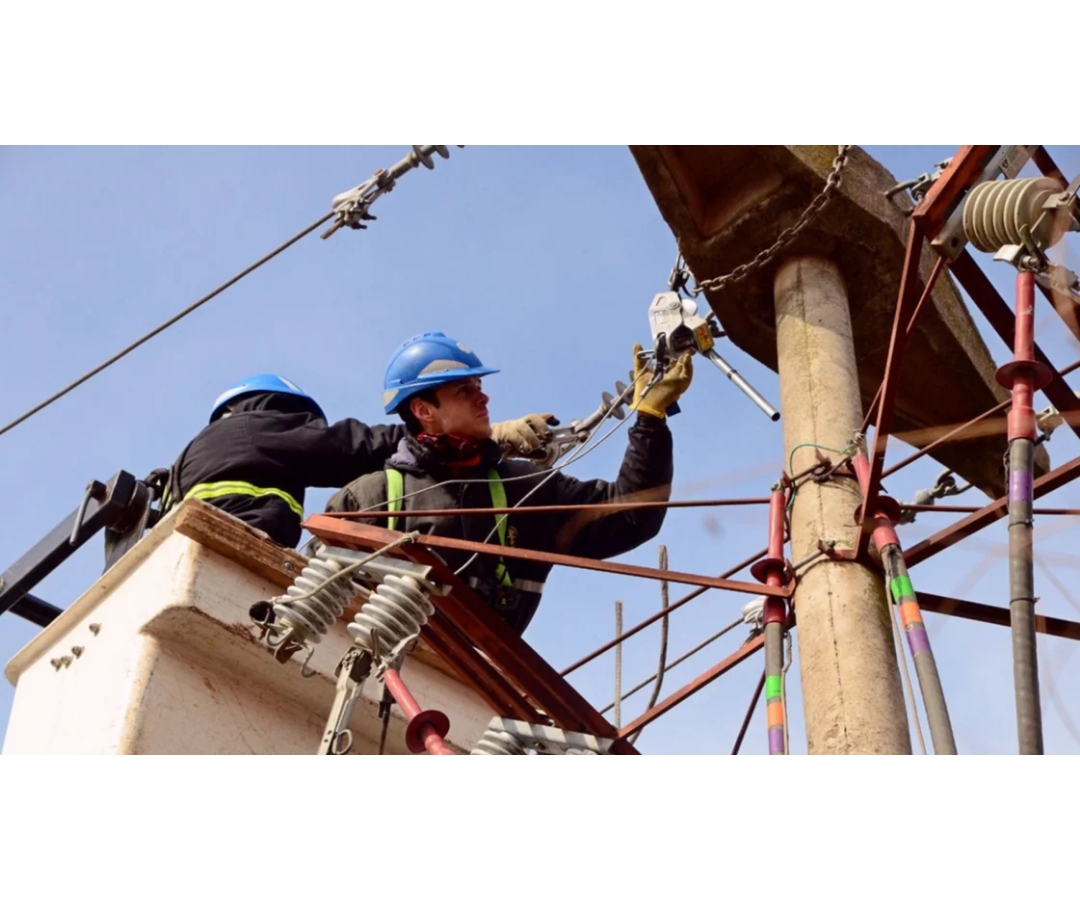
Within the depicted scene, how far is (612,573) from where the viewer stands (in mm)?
5500

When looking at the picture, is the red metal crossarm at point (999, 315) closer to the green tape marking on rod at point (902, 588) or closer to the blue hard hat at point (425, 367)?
the green tape marking on rod at point (902, 588)

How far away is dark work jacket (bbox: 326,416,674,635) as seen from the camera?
6855mm

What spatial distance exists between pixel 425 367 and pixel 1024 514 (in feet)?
12.9

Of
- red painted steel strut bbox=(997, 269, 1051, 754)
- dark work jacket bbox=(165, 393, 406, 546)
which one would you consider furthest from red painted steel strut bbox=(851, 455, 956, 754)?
dark work jacket bbox=(165, 393, 406, 546)

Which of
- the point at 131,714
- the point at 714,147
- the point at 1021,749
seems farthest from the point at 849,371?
the point at 131,714

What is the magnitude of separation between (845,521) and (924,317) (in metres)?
1.97

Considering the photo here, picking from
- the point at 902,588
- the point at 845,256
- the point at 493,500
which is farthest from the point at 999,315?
the point at 493,500

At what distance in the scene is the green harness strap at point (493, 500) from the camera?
6.87 m

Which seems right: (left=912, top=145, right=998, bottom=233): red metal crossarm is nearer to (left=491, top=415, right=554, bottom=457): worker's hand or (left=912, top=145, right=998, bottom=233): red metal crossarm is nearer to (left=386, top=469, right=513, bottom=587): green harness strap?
(left=386, top=469, right=513, bottom=587): green harness strap

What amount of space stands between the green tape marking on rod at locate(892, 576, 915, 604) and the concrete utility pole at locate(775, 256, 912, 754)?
22 cm

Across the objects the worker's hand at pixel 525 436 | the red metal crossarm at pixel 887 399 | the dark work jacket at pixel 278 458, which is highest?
the worker's hand at pixel 525 436

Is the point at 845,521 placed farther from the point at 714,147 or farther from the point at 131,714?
the point at 131,714

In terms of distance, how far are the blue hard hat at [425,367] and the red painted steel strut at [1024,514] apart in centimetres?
305

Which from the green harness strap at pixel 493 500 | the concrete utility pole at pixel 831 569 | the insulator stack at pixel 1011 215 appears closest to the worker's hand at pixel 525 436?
the green harness strap at pixel 493 500
